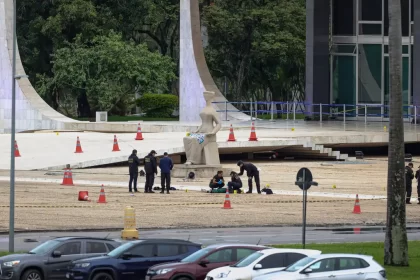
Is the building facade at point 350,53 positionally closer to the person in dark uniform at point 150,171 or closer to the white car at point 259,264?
the person in dark uniform at point 150,171

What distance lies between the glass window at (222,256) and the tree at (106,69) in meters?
43.7

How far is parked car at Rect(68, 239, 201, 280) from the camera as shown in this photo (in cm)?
2202

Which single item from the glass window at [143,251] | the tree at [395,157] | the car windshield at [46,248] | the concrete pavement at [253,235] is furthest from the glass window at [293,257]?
the concrete pavement at [253,235]

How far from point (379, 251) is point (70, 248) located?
6.97 m

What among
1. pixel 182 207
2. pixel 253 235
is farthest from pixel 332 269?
pixel 182 207

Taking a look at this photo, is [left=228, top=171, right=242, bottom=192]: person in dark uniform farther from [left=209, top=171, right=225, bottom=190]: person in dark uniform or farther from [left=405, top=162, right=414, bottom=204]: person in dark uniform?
[left=405, top=162, right=414, bottom=204]: person in dark uniform

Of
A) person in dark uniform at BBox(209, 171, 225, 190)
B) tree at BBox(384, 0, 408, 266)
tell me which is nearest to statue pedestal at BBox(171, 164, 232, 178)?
person in dark uniform at BBox(209, 171, 225, 190)

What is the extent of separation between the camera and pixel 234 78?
77188 mm

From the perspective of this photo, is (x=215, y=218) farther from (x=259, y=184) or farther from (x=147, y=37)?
(x=147, y=37)

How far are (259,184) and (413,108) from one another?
2094 centimetres

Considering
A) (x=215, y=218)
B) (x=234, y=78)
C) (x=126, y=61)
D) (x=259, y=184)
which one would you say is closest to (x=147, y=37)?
(x=234, y=78)

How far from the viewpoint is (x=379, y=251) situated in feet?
87.9

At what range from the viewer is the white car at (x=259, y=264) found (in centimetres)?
2073

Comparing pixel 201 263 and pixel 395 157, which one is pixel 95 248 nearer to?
pixel 201 263
